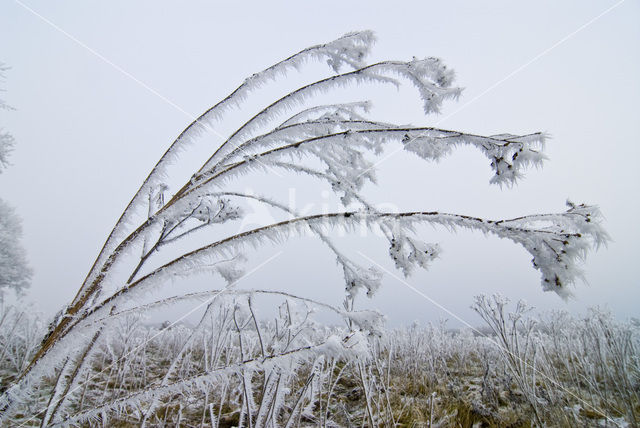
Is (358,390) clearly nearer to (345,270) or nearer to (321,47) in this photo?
(345,270)

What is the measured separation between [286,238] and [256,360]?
32 centimetres

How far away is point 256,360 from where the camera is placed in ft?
2.43

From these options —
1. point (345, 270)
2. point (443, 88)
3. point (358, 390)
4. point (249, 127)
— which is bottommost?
point (358, 390)

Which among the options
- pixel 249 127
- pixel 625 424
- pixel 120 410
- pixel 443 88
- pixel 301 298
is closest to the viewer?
pixel 120 410

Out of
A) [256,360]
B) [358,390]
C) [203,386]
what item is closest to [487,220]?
[256,360]

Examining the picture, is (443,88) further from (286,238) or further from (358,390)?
(358,390)

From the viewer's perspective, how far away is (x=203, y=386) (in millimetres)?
762

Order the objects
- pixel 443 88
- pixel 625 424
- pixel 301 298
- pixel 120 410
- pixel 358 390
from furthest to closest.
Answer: pixel 358 390, pixel 625 424, pixel 443 88, pixel 301 298, pixel 120 410

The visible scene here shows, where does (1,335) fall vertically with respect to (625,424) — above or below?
above

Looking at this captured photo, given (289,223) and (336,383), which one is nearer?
(289,223)

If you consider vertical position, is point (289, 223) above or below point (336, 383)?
above

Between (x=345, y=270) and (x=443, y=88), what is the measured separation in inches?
34.0

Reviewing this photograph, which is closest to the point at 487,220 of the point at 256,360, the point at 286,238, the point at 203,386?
the point at 286,238

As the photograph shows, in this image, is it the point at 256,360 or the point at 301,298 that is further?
the point at 301,298
